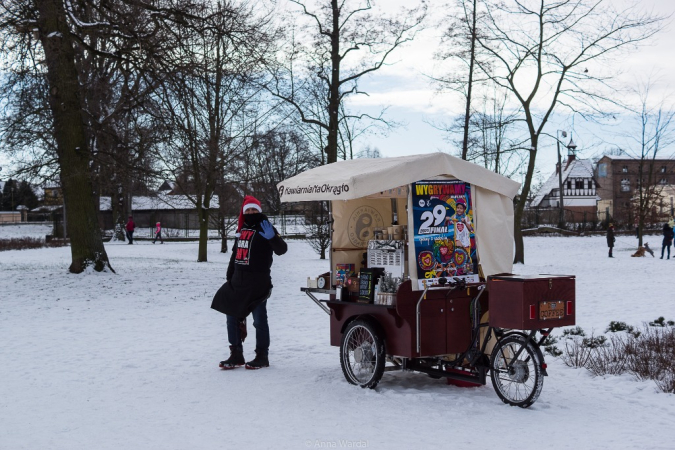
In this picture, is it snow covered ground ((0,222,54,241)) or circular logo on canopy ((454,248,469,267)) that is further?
snow covered ground ((0,222,54,241))

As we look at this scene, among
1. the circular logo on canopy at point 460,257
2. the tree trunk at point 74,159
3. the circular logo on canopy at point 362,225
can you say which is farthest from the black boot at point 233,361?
the tree trunk at point 74,159

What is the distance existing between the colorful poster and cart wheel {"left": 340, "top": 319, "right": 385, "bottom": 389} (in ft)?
2.58

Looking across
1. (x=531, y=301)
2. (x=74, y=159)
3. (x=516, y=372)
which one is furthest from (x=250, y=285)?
(x=74, y=159)

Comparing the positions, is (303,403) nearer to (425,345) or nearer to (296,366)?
(425,345)

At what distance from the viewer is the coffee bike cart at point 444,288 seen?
23.0ft

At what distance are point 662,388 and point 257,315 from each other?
4.43 m

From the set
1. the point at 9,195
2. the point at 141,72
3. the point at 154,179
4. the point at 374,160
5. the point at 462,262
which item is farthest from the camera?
the point at 9,195

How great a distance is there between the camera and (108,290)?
1712 centimetres

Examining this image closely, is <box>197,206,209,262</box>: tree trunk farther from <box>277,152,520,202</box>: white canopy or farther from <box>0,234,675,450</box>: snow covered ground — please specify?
<box>277,152,520,202</box>: white canopy

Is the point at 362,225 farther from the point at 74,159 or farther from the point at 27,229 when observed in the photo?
the point at 27,229

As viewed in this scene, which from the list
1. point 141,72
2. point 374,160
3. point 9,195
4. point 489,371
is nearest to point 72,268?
point 141,72

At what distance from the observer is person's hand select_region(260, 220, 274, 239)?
8.80 metres

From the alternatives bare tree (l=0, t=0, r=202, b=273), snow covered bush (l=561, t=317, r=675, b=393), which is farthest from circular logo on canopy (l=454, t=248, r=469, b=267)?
bare tree (l=0, t=0, r=202, b=273)

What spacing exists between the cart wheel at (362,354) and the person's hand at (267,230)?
1465mm
